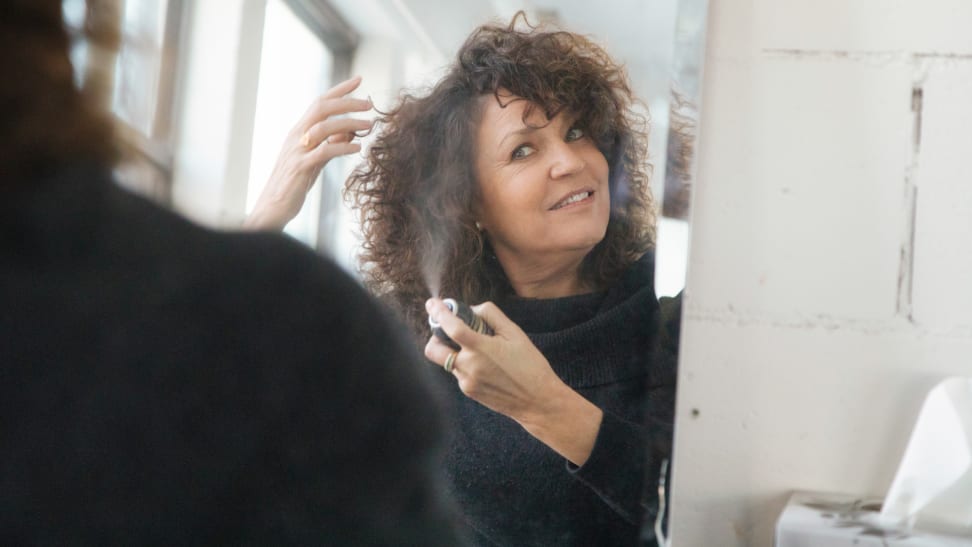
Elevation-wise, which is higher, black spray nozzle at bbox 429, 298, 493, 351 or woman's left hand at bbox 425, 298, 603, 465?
black spray nozzle at bbox 429, 298, 493, 351

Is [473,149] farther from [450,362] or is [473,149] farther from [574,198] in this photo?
[450,362]

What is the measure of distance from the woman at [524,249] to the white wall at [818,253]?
0.11 metres

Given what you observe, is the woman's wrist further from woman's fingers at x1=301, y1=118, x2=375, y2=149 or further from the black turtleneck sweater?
woman's fingers at x1=301, y1=118, x2=375, y2=149

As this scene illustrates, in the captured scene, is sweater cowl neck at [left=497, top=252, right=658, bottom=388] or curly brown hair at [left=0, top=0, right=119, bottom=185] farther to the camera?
sweater cowl neck at [left=497, top=252, right=658, bottom=388]

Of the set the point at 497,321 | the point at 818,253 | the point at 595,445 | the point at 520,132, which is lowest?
the point at 595,445

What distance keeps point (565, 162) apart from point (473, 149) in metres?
0.10

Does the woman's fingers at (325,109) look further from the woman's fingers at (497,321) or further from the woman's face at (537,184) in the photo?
the woman's fingers at (497,321)

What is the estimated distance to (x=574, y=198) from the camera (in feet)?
3.70

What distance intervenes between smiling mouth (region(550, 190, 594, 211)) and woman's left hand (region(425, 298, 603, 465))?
143 millimetres

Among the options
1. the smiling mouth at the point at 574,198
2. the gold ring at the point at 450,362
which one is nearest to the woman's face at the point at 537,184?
the smiling mouth at the point at 574,198

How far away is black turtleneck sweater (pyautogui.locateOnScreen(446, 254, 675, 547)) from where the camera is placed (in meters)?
1.11

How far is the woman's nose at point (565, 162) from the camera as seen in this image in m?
1.12

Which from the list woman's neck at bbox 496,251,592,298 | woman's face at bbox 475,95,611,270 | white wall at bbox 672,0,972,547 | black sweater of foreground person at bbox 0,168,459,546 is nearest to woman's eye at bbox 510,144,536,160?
woman's face at bbox 475,95,611,270

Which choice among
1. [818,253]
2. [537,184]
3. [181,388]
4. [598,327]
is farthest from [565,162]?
[181,388]
